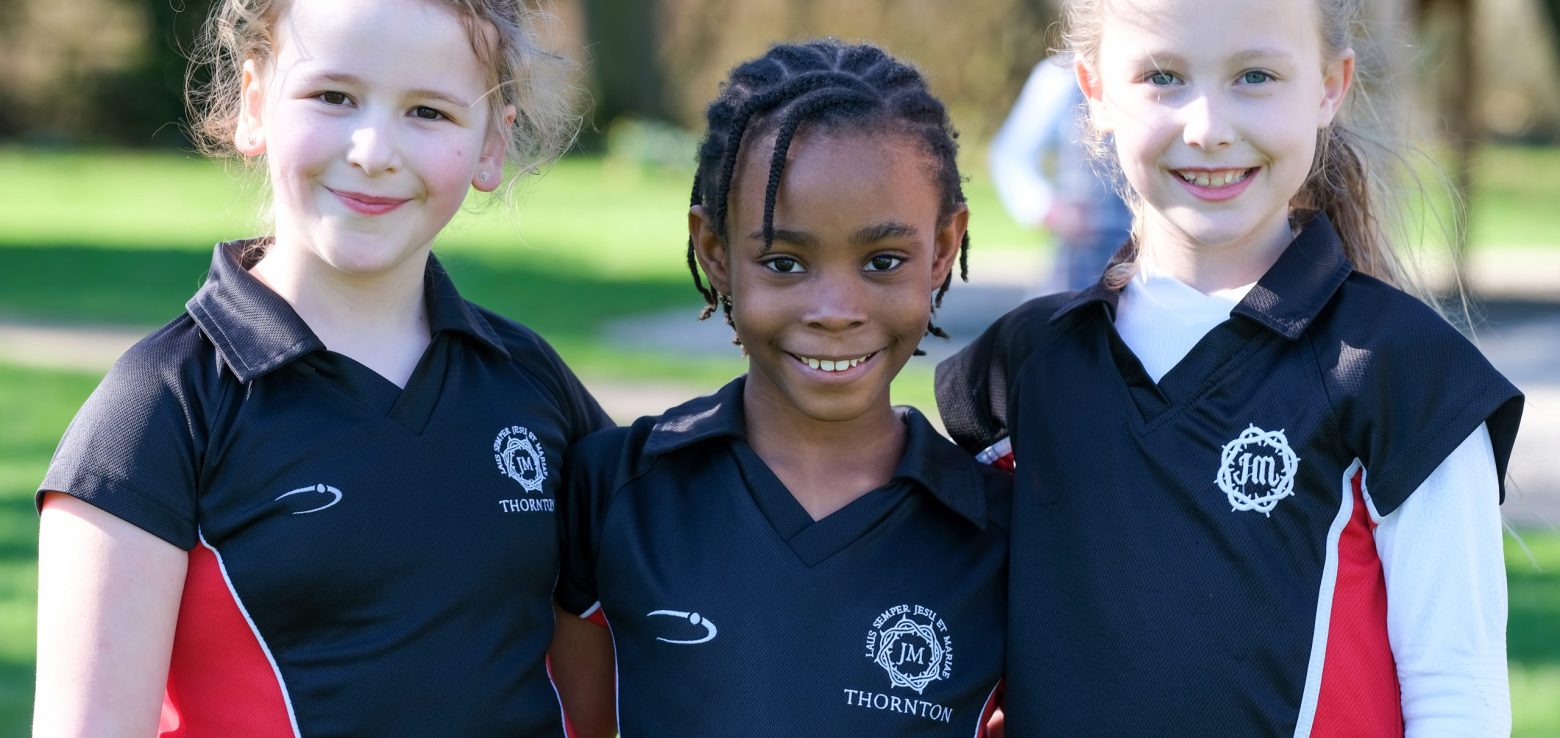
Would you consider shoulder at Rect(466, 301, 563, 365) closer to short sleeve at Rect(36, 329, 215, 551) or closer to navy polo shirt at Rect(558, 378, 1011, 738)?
navy polo shirt at Rect(558, 378, 1011, 738)

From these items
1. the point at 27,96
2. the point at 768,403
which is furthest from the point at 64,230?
the point at 768,403

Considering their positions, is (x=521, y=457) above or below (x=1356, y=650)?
above

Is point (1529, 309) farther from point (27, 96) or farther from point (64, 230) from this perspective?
point (27, 96)

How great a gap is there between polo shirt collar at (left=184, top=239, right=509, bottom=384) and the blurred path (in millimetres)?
5129

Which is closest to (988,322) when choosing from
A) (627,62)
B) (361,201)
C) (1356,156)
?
(1356,156)

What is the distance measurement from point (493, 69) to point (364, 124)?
24 cm

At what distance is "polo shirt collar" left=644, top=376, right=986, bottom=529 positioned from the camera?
2.59 m

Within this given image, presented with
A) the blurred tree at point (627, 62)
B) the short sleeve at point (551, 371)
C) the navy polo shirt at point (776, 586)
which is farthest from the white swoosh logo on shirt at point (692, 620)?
the blurred tree at point (627, 62)

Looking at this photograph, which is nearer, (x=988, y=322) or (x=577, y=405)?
(x=577, y=405)

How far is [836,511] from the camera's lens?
2.57 m

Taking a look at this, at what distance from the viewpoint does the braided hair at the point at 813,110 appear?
252cm

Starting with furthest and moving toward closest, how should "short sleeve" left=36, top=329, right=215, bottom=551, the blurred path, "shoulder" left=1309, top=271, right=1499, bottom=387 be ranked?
the blurred path → "shoulder" left=1309, top=271, right=1499, bottom=387 → "short sleeve" left=36, top=329, right=215, bottom=551

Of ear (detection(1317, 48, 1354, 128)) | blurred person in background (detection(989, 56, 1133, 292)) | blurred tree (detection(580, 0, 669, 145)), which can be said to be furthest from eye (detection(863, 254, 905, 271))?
blurred tree (detection(580, 0, 669, 145))

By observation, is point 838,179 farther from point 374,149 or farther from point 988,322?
point 988,322
